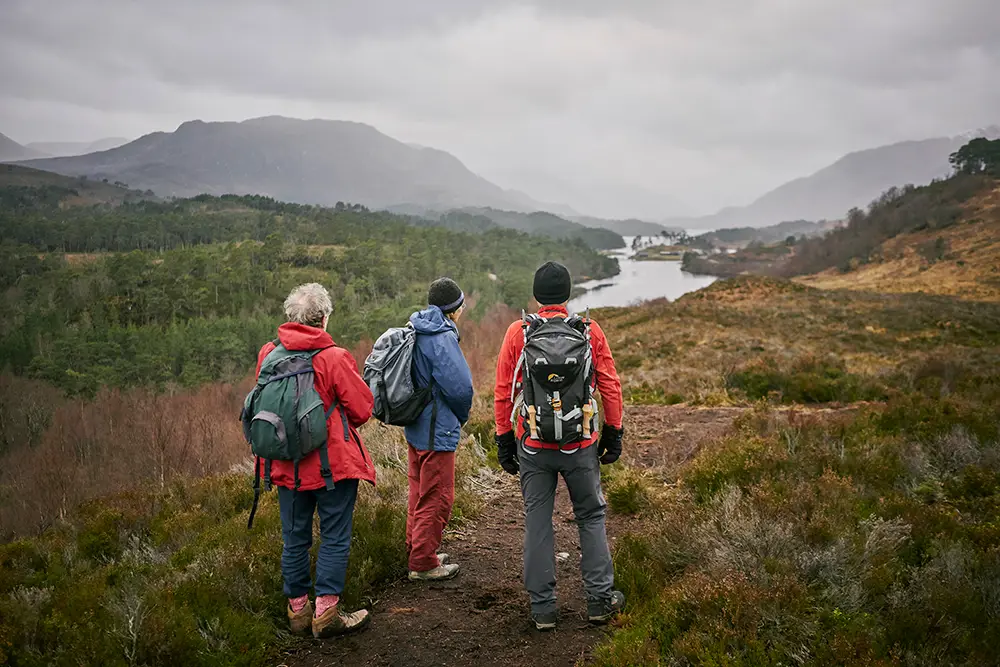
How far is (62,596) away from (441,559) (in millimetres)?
2438

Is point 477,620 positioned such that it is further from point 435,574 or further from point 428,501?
point 428,501

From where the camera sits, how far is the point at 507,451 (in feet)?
12.0

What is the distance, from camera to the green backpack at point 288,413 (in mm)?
3213

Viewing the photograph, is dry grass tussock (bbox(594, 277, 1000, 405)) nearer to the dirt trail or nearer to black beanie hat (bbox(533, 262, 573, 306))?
the dirt trail

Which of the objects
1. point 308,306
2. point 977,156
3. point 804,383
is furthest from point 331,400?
point 977,156

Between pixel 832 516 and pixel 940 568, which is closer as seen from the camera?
pixel 940 568

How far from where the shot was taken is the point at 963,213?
76.0 meters

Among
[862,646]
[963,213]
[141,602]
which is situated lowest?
[141,602]

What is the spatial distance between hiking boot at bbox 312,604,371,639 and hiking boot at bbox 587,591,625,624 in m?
1.42

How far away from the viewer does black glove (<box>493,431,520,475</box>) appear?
360 cm

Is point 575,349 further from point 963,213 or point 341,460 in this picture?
point 963,213

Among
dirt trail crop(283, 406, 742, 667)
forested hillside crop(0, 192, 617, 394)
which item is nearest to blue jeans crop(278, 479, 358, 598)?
dirt trail crop(283, 406, 742, 667)

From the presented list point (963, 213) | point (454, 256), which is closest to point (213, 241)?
point (454, 256)

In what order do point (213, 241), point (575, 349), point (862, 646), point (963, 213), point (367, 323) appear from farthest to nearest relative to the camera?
point (213, 241) → point (963, 213) → point (367, 323) → point (575, 349) → point (862, 646)
